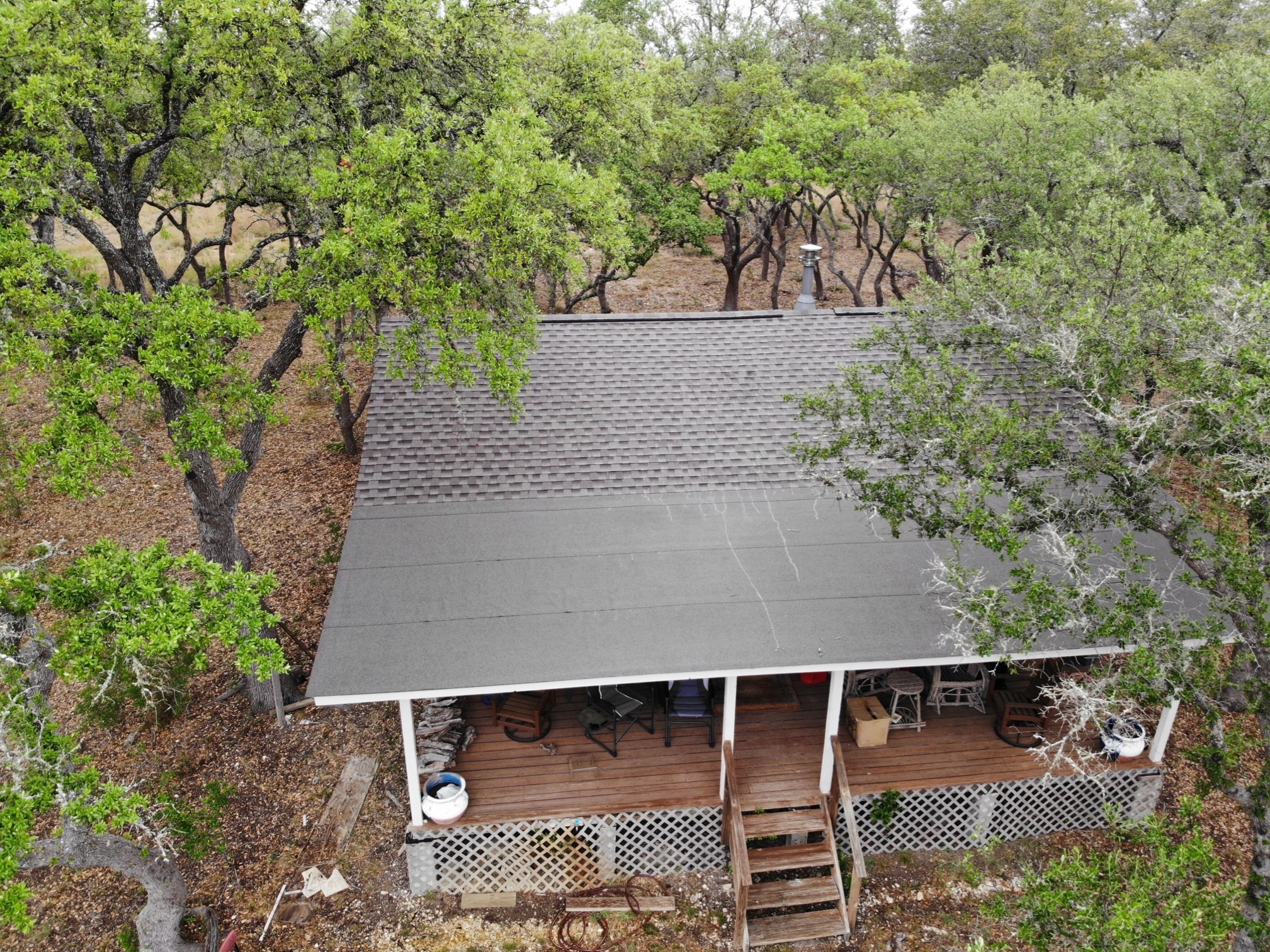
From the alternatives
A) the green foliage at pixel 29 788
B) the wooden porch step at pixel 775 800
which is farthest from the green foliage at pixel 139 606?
the wooden porch step at pixel 775 800

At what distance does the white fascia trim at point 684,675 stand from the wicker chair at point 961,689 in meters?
2.32

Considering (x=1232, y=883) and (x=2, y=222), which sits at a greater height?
(x=2, y=222)

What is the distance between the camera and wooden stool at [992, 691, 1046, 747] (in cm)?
1056

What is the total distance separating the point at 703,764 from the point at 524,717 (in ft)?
7.37

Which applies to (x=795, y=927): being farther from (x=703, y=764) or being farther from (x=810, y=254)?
(x=810, y=254)

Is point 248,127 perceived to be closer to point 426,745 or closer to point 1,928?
point 426,745

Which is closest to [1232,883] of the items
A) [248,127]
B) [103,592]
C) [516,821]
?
[516,821]

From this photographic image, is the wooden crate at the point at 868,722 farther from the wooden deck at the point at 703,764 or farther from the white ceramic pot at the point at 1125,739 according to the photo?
the white ceramic pot at the point at 1125,739

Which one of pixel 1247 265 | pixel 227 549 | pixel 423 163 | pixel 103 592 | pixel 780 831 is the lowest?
pixel 780 831

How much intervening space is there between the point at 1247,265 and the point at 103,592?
464 inches

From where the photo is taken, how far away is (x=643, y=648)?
8820mm

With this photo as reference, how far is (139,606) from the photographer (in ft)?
22.2

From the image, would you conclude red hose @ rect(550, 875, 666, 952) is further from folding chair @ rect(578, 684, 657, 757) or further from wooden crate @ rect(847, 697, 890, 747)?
wooden crate @ rect(847, 697, 890, 747)

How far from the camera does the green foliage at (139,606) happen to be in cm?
658
